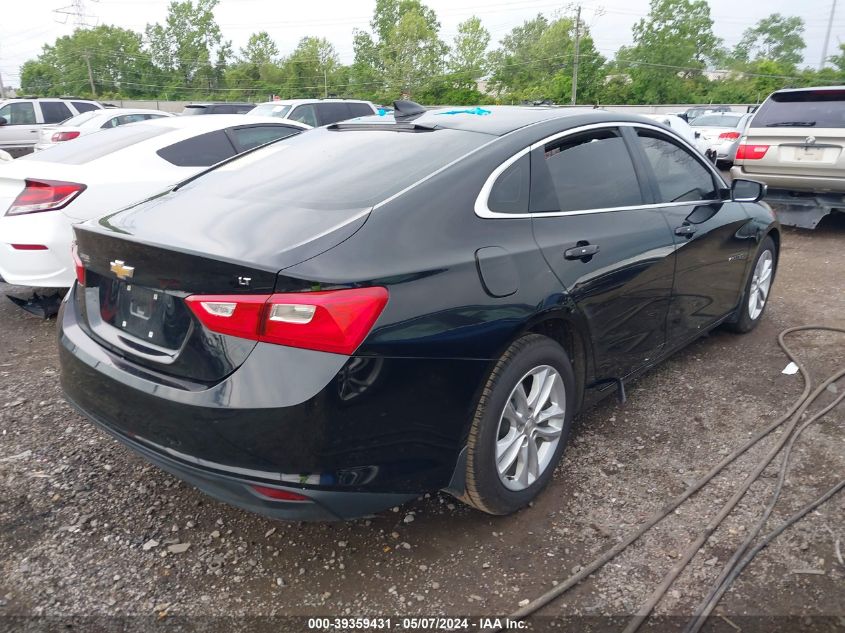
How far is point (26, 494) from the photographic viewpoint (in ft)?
9.61

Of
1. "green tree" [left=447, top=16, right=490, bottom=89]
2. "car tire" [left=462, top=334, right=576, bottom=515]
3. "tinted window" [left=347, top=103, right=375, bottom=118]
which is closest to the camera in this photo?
"car tire" [left=462, top=334, right=576, bottom=515]

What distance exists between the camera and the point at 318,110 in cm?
1316

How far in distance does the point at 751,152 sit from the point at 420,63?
67334 mm

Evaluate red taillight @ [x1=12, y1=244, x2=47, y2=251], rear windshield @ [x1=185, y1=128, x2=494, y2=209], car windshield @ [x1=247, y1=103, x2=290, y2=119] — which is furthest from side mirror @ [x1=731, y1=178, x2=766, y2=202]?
car windshield @ [x1=247, y1=103, x2=290, y2=119]

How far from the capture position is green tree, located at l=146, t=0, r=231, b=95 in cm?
8406

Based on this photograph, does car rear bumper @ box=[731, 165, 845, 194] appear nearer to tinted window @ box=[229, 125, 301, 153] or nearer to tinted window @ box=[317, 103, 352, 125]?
tinted window @ box=[229, 125, 301, 153]

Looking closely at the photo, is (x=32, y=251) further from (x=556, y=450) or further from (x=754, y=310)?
(x=754, y=310)

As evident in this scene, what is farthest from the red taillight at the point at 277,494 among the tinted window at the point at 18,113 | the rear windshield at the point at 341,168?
the tinted window at the point at 18,113

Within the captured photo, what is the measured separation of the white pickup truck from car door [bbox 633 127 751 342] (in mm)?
17402

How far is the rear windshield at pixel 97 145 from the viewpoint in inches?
197

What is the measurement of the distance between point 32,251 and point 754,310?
5.26 metres

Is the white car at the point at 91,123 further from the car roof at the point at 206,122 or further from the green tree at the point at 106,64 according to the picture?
the green tree at the point at 106,64

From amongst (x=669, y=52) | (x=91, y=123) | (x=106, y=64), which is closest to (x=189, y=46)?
(x=106, y=64)

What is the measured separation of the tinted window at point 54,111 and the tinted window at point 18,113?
0.98ft
